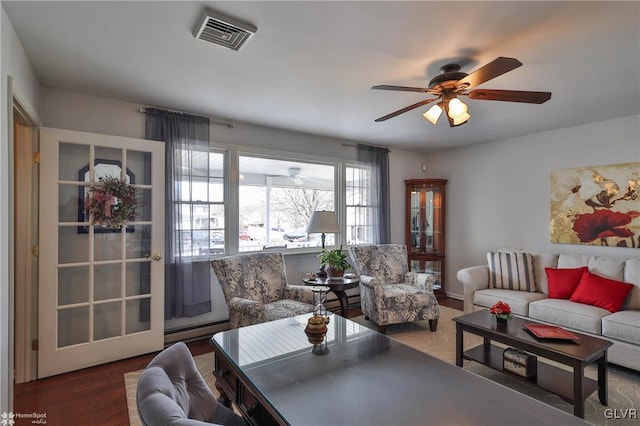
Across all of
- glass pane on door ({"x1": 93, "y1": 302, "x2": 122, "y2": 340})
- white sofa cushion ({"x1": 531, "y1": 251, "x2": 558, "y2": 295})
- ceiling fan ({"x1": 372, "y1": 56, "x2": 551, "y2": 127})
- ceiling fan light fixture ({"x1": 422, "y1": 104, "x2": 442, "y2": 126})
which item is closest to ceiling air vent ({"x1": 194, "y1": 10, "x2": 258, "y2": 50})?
ceiling fan ({"x1": 372, "y1": 56, "x2": 551, "y2": 127})

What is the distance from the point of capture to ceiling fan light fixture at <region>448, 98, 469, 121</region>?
2.29 m

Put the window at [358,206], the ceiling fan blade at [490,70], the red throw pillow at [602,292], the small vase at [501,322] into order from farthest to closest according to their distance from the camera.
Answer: the window at [358,206] < the red throw pillow at [602,292] < the small vase at [501,322] < the ceiling fan blade at [490,70]

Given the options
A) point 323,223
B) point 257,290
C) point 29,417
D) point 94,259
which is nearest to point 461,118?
point 323,223

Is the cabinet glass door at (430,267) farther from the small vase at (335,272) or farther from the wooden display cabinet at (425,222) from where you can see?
the small vase at (335,272)

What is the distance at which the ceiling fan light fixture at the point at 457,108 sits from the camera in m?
2.29

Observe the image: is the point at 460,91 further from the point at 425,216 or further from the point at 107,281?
the point at 107,281

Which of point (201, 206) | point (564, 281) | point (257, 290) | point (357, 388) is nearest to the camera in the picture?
point (357, 388)

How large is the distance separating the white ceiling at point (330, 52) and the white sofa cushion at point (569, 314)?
6.46 ft

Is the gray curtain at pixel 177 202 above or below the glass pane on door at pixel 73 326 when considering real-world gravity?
above

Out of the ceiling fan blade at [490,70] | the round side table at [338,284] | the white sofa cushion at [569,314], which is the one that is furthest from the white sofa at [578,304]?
the ceiling fan blade at [490,70]

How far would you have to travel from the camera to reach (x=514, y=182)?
4480 millimetres

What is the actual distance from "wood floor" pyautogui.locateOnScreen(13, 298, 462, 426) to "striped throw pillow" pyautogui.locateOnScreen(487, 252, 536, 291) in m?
3.95

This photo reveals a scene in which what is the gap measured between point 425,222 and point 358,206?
1246 millimetres

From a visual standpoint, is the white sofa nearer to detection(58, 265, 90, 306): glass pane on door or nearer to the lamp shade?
the lamp shade
